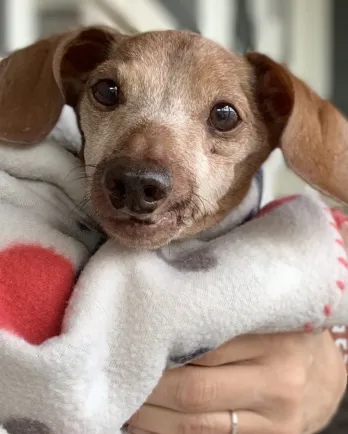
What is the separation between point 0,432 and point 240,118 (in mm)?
557

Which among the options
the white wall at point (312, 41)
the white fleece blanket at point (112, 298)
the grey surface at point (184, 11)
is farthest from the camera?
the white wall at point (312, 41)

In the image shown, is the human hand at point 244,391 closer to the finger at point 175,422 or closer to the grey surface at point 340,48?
Answer: the finger at point 175,422

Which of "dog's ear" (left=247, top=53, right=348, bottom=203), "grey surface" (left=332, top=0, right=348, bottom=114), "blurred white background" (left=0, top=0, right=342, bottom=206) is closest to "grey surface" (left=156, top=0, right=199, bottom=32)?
"blurred white background" (left=0, top=0, right=342, bottom=206)

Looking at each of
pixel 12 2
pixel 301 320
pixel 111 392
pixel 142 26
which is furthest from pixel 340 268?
pixel 142 26

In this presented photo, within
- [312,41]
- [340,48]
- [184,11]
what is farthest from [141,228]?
[340,48]

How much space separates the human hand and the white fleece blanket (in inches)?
2.4

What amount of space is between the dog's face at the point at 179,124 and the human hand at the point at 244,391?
0.19 metres

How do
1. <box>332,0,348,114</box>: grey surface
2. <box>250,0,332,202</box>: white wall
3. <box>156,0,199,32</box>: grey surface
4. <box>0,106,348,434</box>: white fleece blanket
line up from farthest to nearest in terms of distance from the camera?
1. <box>332,0,348,114</box>: grey surface
2. <box>250,0,332,202</box>: white wall
3. <box>156,0,199,32</box>: grey surface
4. <box>0,106,348,434</box>: white fleece blanket

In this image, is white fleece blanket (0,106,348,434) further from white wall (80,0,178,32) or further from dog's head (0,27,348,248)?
white wall (80,0,178,32)

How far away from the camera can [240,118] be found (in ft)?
3.18

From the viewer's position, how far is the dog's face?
0.81 m

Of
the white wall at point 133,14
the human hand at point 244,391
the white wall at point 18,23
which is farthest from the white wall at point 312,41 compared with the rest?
the human hand at point 244,391

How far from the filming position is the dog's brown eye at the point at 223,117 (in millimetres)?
945

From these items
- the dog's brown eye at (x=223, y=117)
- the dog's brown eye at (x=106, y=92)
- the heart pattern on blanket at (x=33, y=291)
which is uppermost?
the dog's brown eye at (x=106, y=92)
